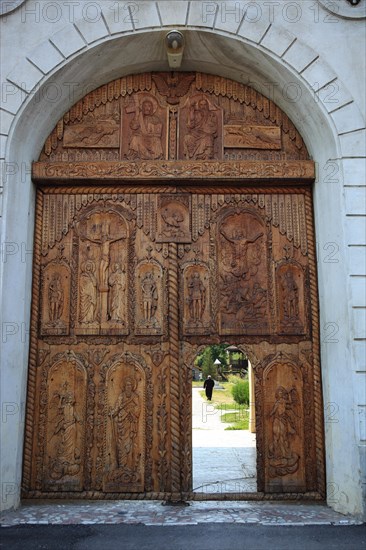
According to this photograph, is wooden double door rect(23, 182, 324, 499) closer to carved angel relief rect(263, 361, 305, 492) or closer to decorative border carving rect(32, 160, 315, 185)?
carved angel relief rect(263, 361, 305, 492)

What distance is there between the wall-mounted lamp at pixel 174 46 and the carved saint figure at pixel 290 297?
3.48m

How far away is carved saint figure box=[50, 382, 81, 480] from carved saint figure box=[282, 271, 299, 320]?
3.20 meters

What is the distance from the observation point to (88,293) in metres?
7.27

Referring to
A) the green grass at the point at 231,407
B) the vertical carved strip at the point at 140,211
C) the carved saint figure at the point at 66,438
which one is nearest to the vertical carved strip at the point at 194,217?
the vertical carved strip at the point at 140,211

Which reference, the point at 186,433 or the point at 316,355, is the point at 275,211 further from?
the point at 186,433

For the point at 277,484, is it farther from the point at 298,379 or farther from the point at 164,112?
the point at 164,112

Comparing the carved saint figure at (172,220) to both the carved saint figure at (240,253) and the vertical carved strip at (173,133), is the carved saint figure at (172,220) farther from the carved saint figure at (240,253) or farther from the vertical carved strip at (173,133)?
the vertical carved strip at (173,133)

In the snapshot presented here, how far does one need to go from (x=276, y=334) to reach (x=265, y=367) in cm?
48

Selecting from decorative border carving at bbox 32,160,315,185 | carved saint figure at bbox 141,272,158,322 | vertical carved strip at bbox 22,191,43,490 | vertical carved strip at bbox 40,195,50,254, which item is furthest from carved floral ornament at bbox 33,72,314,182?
carved saint figure at bbox 141,272,158,322

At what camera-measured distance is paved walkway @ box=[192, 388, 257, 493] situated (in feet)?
24.5

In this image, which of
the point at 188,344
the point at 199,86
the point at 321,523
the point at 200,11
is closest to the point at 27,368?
the point at 188,344

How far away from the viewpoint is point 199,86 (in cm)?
780

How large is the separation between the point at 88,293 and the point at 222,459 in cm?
430

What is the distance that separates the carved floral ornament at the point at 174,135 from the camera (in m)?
7.36
